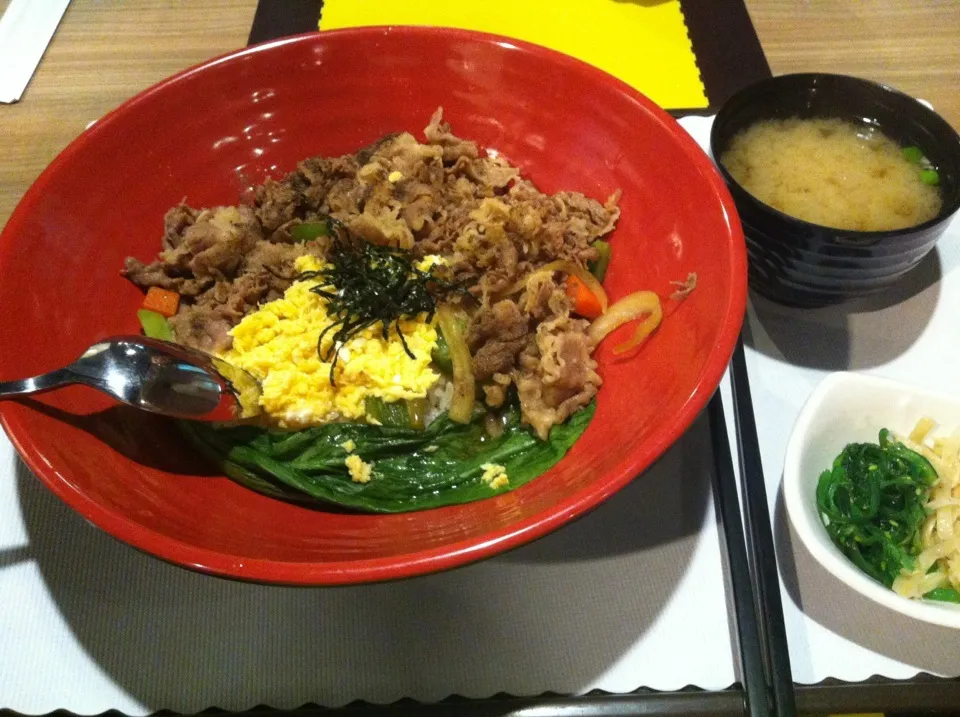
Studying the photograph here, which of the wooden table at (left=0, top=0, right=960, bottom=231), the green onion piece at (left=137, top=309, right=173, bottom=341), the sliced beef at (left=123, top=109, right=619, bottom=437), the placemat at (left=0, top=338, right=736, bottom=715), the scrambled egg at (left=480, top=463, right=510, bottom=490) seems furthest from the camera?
the wooden table at (left=0, top=0, right=960, bottom=231)

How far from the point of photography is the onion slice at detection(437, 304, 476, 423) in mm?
1536

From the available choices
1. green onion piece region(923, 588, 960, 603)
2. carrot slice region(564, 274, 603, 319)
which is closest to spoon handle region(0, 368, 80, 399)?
carrot slice region(564, 274, 603, 319)

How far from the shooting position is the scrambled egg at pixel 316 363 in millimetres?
1532

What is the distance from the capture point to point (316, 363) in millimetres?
1556

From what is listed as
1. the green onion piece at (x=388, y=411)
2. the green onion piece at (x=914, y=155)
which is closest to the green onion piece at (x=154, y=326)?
the green onion piece at (x=388, y=411)

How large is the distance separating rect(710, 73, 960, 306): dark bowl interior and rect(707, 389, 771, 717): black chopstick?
39 cm

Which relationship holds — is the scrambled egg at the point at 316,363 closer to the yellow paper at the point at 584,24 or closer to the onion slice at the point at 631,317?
the onion slice at the point at 631,317

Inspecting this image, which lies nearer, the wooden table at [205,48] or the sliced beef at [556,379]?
the sliced beef at [556,379]

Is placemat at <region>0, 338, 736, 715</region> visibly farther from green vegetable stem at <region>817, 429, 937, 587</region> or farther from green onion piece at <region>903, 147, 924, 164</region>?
green onion piece at <region>903, 147, 924, 164</region>

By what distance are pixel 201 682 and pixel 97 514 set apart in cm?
40

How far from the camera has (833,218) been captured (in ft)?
5.51

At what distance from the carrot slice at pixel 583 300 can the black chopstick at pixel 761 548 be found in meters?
0.35

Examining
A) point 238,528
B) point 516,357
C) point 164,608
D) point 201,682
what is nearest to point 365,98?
point 516,357

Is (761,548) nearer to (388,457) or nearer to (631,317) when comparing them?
(631,317)
